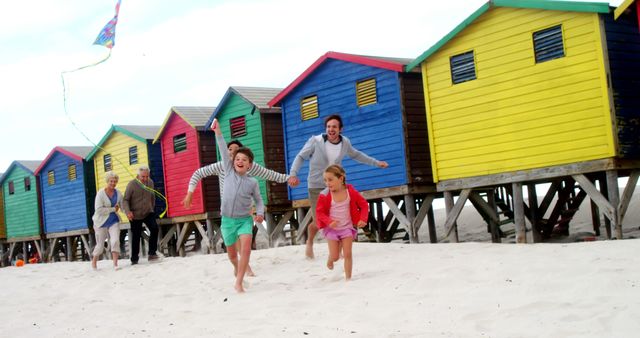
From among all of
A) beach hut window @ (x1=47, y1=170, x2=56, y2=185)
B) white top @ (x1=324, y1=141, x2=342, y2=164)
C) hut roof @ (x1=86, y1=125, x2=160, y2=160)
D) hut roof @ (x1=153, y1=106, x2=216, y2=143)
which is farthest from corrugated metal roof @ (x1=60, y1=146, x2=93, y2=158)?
white top @ (x1=324, y1=141, x2=342, y2=164)

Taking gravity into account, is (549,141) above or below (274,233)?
above

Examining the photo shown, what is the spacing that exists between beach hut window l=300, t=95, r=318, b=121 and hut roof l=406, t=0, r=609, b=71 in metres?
2.91

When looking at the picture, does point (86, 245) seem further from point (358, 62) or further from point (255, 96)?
point (358, 62)

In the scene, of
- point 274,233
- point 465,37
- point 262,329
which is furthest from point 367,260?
point 274,233

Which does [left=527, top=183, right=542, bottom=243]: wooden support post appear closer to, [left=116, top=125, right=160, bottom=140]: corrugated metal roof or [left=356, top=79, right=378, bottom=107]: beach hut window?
[left=356, top=79, right=378, bottom=107]: beach hut window

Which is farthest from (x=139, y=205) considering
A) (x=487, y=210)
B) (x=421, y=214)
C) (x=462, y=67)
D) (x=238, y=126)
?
(x=487, y=210)

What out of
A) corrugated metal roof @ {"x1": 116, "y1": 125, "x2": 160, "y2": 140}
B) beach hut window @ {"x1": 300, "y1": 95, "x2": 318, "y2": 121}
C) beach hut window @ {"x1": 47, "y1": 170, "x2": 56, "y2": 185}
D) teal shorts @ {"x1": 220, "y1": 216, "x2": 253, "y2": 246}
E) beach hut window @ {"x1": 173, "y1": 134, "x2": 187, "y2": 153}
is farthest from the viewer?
beach hut window @ {"x1": 47, "y1": 170, "x2": 56, "y2": 185}

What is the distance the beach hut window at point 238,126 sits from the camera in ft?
68.8

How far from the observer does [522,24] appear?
14.2 meters

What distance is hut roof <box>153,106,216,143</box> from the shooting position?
22531mm

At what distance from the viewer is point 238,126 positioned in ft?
69.4

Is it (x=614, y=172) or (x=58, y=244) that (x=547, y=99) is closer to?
(x=614, y=172)

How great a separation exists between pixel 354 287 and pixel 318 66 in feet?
34.6

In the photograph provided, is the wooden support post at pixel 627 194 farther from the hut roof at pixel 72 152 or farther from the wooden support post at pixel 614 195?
the hut roof at pixel 72 152
